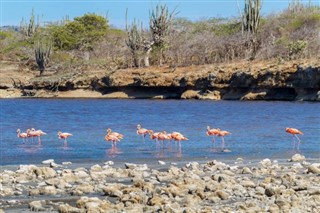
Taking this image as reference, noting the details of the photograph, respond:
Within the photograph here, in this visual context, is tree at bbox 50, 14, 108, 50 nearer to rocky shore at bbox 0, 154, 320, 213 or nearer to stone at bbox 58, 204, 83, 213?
rocky shore at bbox 0, 154, 320, 213

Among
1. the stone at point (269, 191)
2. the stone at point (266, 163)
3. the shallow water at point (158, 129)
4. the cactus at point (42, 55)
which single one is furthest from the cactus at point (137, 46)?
the stone at point (269, 191)

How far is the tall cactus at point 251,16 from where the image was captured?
60.0 metres

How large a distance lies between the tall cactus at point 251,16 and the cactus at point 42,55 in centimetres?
1930

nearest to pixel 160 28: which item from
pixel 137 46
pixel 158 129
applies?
pixel 137 46

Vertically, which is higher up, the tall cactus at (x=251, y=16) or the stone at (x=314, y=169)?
the tall cactus at (x=251, y=16)

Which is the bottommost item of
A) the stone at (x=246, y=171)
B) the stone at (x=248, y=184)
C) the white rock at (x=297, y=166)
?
the white rock at (x=297, y=166)

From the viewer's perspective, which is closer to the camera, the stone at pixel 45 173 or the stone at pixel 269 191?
the stone at pixel 269 191

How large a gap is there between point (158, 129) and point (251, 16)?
34382 mm

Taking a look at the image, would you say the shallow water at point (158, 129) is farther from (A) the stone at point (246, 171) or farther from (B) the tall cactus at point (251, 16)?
(B) the tall cactus at point (251, 16)

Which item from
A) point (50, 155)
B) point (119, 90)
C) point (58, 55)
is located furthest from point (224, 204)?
point (58, 55)

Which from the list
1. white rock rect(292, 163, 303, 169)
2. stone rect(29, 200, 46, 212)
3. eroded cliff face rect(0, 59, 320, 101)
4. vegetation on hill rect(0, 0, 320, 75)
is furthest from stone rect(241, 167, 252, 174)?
vegetation on hill rect(0, 0, 320, 75)

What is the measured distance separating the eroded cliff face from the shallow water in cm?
999

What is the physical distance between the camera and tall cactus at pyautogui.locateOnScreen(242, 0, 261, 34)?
60.0 metres

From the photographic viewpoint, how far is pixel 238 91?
189 ft
